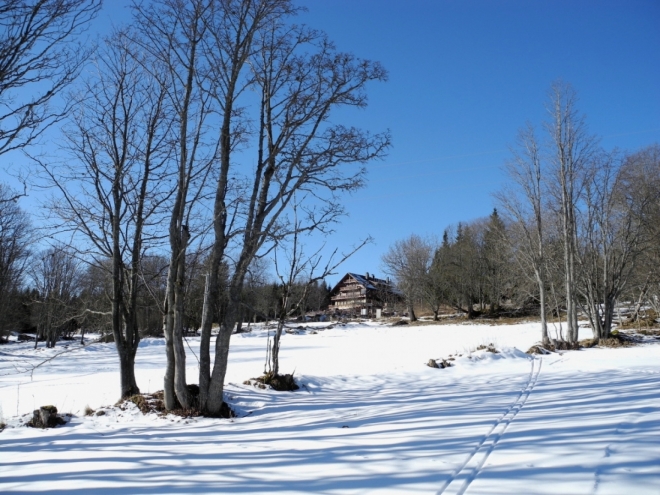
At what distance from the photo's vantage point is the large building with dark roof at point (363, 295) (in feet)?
171

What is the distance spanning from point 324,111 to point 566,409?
657cm

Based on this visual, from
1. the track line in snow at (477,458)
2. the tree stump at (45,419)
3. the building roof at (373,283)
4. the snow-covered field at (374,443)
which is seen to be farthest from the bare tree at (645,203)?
the building roof at (373,283)

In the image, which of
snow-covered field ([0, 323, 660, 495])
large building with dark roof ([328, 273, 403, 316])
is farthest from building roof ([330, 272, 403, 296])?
snow-covered field ([0, 323, 660, 495])

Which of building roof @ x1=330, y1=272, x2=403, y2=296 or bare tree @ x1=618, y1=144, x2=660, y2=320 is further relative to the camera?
building roof @ x1=330, y1=272, x2=403, y2=296

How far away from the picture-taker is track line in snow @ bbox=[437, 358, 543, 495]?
132 inches

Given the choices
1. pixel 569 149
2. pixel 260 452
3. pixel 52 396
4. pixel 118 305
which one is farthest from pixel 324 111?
pixel 569 149

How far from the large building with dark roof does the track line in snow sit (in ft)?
147

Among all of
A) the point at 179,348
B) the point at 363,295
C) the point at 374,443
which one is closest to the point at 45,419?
the point at 179,348

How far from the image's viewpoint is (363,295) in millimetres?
63312

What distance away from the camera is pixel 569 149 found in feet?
64.0

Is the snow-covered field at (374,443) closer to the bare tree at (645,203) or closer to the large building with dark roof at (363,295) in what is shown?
the bare tree at (645,203)

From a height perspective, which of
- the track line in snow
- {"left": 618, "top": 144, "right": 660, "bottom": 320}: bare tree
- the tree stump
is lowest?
the tree stump

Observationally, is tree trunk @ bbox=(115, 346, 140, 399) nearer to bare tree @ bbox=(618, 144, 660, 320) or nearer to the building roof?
bare tree @ bbox=(618, 144, 660, 320)

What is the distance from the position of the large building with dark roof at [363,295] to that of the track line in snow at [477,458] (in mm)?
44824
